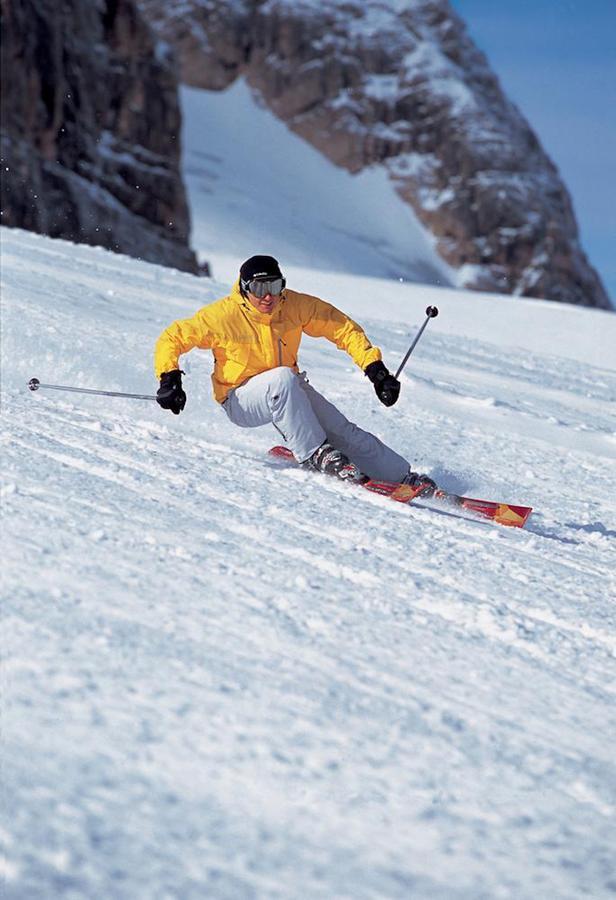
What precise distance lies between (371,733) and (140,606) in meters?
0.67

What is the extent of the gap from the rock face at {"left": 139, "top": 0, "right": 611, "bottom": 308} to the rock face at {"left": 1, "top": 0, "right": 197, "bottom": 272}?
1725 inches

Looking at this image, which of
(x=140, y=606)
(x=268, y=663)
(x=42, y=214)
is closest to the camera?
(x=268, y=663)

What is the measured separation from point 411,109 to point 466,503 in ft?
324

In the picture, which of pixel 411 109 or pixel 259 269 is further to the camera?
pixel 411 109

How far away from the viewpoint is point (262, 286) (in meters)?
4.24

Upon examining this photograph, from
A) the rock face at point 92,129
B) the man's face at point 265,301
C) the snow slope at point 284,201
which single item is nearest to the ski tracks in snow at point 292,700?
the man's face at point 265,301

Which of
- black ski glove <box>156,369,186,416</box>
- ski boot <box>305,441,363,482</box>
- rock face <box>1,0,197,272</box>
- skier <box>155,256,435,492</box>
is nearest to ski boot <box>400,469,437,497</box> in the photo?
skier <box>155,256,435,492</box>

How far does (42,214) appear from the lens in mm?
30062

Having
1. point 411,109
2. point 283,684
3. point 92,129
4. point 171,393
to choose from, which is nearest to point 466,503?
point 171,393

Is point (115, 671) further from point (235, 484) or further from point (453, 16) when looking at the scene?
point (453, 16)

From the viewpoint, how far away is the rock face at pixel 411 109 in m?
89.6

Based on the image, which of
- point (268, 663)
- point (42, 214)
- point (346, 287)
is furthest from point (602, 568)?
point (42, 214)

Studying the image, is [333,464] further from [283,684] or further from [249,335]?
[283,684]

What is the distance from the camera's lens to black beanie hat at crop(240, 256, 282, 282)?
422cm
